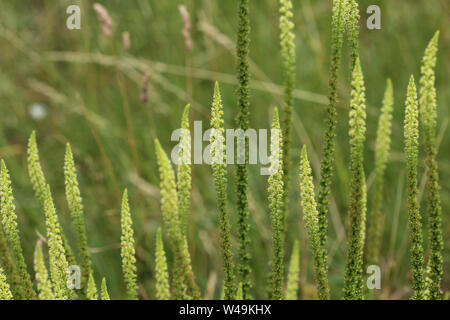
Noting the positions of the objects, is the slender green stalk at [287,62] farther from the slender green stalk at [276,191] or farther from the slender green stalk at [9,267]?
the slender green stalk at [9,267]

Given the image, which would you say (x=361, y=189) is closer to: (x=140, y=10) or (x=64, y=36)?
(x=140, y=10)

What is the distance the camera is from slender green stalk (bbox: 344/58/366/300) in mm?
1604

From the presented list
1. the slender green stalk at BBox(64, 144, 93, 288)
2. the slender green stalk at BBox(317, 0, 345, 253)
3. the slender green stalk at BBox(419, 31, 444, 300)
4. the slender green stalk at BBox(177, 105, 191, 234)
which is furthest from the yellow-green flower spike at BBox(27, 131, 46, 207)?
the slender green stalk at BBox(419, 31, 444, 300)

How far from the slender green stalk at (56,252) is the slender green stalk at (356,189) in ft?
2.48

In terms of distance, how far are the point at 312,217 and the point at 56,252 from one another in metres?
0.67

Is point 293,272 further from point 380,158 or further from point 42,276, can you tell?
point 42,276

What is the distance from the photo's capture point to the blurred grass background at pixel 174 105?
312cm

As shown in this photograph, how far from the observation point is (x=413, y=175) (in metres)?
1.58

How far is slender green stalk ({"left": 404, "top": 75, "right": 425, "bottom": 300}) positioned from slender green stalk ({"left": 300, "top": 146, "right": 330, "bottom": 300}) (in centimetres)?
24

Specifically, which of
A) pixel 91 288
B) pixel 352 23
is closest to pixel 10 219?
pixel 91 288

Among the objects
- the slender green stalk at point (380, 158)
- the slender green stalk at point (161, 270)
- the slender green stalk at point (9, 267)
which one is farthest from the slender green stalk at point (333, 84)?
the slender green stalk at point (9, 267)

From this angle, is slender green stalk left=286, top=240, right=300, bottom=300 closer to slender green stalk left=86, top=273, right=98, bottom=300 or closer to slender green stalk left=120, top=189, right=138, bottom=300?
slender green stalk left=120, top=189, right=138, bottom=300

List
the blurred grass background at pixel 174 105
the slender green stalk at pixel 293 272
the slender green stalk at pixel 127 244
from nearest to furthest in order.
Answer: the slender green stalk at pixel 127 244 → the slender green stalk at pixel 293 272 → the blurred grass background at pixel 174 105

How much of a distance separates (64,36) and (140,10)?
0.78 meters
